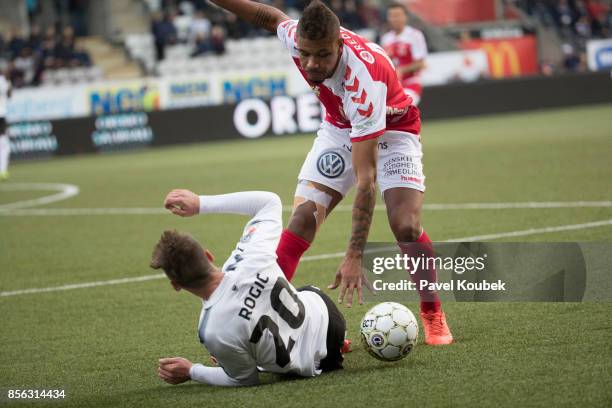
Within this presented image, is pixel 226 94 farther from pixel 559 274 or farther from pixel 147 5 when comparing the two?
pixel 559 274

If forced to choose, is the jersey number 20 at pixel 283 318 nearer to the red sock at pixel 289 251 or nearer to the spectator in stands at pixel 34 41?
the red sock at pixel 289 251

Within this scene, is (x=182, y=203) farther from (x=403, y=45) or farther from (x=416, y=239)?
(x=403, y=45)

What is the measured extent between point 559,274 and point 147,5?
2714cm

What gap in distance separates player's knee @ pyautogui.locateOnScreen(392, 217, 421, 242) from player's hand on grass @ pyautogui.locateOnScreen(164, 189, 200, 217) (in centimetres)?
139

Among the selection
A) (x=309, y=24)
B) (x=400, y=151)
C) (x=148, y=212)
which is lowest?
(x=148, y=212)

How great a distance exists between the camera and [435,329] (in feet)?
19.6

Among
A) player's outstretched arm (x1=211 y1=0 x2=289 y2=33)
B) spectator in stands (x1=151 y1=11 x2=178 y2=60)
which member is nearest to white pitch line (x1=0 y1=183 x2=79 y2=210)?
player's outstretched arm (x1=211 y1=0 x2=289 y2=33)

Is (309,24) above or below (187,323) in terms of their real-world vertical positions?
above

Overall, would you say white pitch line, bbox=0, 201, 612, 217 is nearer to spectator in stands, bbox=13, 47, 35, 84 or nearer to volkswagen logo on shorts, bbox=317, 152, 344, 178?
volkswagen logo on shorts, bbox=317, 152, 344, 178

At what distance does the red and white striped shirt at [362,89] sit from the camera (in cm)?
550

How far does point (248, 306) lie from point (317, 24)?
1.49 meters

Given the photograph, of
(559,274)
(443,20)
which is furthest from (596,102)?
(559,274)

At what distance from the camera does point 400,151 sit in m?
6.13

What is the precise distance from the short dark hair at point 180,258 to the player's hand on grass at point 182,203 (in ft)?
0.99
